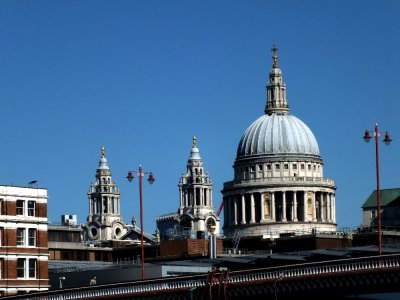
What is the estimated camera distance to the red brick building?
4675 inches

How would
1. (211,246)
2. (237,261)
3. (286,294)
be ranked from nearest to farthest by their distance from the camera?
(286,294) < (237,261) < (211,246)

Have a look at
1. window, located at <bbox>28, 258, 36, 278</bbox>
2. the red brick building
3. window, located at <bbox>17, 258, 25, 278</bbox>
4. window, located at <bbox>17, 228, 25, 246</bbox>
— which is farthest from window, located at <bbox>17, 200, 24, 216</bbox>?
window, located at <bbox>28, 258, 36, 278</bbox>

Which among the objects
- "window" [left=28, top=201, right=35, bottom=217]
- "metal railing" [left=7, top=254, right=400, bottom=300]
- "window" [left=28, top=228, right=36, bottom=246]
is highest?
"window" [left=28, top=201, right=35, bottom=217]

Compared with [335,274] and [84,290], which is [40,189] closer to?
[84,290]

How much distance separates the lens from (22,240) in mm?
120875

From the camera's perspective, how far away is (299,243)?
642ft

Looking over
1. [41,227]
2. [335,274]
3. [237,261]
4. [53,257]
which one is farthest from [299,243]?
[335,274]

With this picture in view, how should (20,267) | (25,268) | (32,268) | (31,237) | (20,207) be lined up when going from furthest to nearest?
(31,237) → (32,268) → (20,207) → (25,268) → (20,267)

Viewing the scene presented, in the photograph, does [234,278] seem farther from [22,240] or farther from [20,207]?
[20,207]

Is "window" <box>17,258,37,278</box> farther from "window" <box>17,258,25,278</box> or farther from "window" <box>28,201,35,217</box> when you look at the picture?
"window" <box>28,201,35,217</box>

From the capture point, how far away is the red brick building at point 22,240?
11875cm

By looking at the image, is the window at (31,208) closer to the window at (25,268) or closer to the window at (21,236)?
the window at (21,236)

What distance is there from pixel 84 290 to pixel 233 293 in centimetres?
1430

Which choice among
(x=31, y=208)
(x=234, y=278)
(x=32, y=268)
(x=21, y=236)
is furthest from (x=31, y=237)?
(x=234, y=278)
